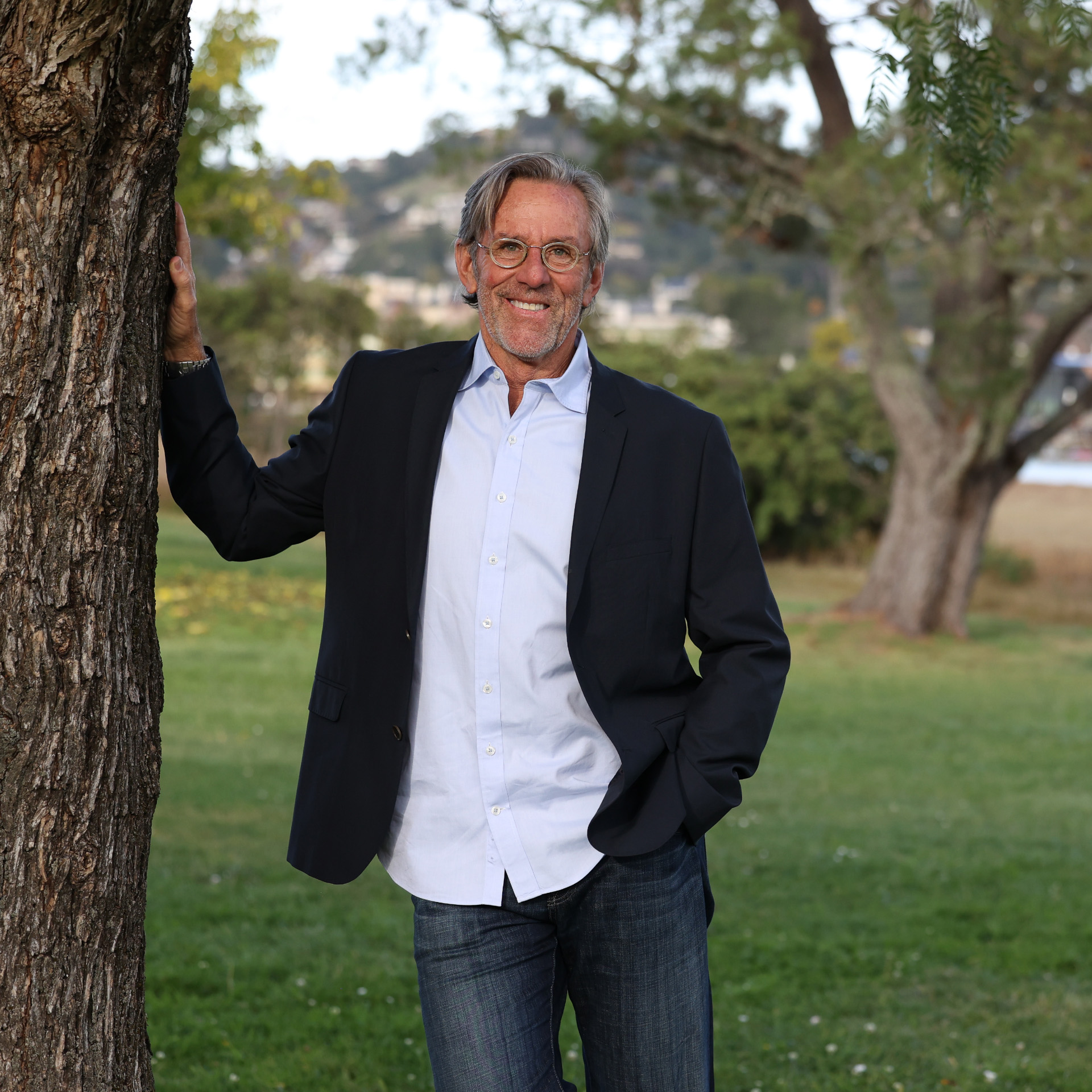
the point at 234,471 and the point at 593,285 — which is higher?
the point at 593,285

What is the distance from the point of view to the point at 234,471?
235cm

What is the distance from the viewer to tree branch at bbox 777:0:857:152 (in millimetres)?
14039

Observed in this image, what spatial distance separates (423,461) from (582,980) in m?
0.92

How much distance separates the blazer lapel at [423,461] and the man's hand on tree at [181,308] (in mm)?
388

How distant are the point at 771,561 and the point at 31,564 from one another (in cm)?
2127

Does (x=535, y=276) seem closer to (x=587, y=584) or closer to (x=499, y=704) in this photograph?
(x=587, y=584)

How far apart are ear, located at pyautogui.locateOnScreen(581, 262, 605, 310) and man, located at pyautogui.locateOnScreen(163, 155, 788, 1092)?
31 millimetres

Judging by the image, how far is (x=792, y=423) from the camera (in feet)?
73.4

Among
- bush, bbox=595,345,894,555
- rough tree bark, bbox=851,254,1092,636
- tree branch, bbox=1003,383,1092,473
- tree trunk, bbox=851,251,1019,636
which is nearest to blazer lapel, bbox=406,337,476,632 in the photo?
rough tree bark, bbox=851,254,1092,636

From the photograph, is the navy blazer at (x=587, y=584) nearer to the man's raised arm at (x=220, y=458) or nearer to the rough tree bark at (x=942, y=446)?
the man's raised arm at (x=220, y=458)

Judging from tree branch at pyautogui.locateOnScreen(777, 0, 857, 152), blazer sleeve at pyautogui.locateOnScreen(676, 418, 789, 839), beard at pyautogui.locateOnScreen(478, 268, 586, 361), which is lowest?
blazer sleeve at pyautogui.locateOnScreen(676, 418, 789, 839)

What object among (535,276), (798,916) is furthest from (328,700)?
(798,916)

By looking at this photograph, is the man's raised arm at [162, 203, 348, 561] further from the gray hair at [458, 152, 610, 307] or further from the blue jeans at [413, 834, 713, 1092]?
the blue jeans at [413, 834, 713, 1092]

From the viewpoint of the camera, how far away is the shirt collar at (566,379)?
7.84ft
